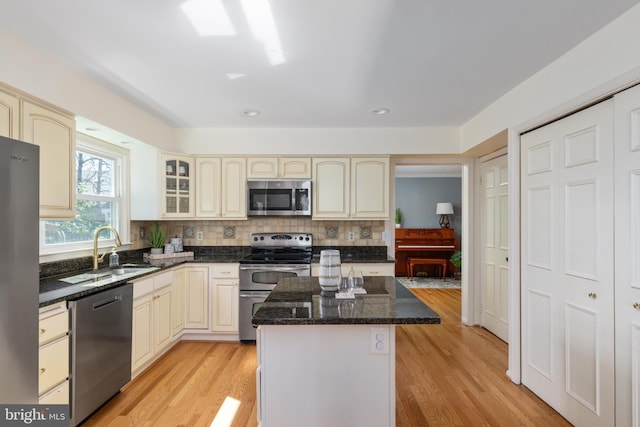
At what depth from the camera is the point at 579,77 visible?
1.98 m

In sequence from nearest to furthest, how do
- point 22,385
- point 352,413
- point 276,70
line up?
point 22,385 < point 352,413 < point 276,70

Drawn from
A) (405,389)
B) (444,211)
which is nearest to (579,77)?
(405,389)

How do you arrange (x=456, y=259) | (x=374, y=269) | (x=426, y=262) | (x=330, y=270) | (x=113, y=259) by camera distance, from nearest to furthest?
(x=330, y=270), (x=113, y=259), (x=374, y=269), (x=456, y=259), (x=426, y=262)

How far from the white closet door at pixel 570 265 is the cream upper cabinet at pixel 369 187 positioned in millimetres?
1489

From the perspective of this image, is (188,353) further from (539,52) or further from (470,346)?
(539,52)

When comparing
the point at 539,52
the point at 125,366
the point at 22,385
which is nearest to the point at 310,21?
the point at 539,52

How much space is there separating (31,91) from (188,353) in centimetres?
253

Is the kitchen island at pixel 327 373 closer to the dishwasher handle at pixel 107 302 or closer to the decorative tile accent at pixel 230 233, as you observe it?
the dishwasher handle at pixel 107 302

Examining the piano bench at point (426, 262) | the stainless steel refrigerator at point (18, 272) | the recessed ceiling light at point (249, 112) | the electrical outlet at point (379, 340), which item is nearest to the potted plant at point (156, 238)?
the recessed ceiling light at point (249, 112)

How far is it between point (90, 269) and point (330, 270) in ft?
7.42

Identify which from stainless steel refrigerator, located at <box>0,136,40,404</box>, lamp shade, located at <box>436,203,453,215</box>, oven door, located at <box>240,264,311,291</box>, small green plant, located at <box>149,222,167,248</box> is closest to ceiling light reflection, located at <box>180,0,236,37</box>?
stainless steel refrigerator, located at <box>0,136,40,404</box>

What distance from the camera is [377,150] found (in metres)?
3.81

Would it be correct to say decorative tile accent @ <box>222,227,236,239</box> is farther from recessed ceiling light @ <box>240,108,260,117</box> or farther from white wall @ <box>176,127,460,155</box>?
recessed ceiling light @ <box>240,108,260,117</box>

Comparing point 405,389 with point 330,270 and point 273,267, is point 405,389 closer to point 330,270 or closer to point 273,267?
point 330,270
